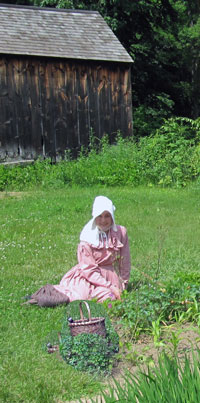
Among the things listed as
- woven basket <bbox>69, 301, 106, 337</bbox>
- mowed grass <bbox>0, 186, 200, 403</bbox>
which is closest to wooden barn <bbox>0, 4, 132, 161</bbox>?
mowed grass <bbox>0, 186, 200, 403</bbox>

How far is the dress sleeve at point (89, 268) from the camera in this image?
6.27 metres

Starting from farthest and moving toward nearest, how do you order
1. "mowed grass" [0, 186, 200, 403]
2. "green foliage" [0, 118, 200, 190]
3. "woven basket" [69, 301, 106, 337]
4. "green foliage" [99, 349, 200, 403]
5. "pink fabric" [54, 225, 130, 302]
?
1. "green foliage" [0, 118, 200, 190]
2. "pink fabric" [54, 225, 130, 302]
3. "woven basket" [69, 301, 106, 337]
4. "mowed grass" [0, 186, 200, 403]
5. "green foliage" [99, 349, 200, 403]

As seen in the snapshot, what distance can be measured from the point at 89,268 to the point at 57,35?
13.3 m

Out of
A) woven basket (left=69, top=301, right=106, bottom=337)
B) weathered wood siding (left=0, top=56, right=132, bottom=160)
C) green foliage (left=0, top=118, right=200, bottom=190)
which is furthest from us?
weathered wood siding (left=0, top=56, right=132, bottom=160)

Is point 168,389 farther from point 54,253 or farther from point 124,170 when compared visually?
point 124,170

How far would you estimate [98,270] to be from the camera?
639 cm

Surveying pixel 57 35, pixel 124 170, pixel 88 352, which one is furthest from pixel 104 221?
pixel 57 35

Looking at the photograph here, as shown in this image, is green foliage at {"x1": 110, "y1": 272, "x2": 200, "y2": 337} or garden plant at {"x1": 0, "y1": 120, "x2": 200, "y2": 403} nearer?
garden plant at {"x1": 0, "y1": 120, "x2": 200, "y2": 403}

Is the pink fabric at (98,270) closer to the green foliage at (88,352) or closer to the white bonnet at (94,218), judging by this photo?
the white bonnet at (94,218)

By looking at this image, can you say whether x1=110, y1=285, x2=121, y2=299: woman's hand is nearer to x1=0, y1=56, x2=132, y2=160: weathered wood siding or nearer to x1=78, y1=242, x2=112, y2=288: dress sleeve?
x1=78, y1=242, x2=112, y2=288: dress sleeve

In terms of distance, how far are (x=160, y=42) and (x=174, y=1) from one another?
11.9ft

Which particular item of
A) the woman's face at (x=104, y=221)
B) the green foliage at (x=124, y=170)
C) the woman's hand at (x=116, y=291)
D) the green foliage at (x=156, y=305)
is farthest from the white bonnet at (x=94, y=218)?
the green foliage at (x=124, y=170)

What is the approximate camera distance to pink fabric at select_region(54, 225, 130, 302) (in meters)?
6.22

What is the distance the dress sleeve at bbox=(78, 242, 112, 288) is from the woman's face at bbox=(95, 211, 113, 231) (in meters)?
0.23
